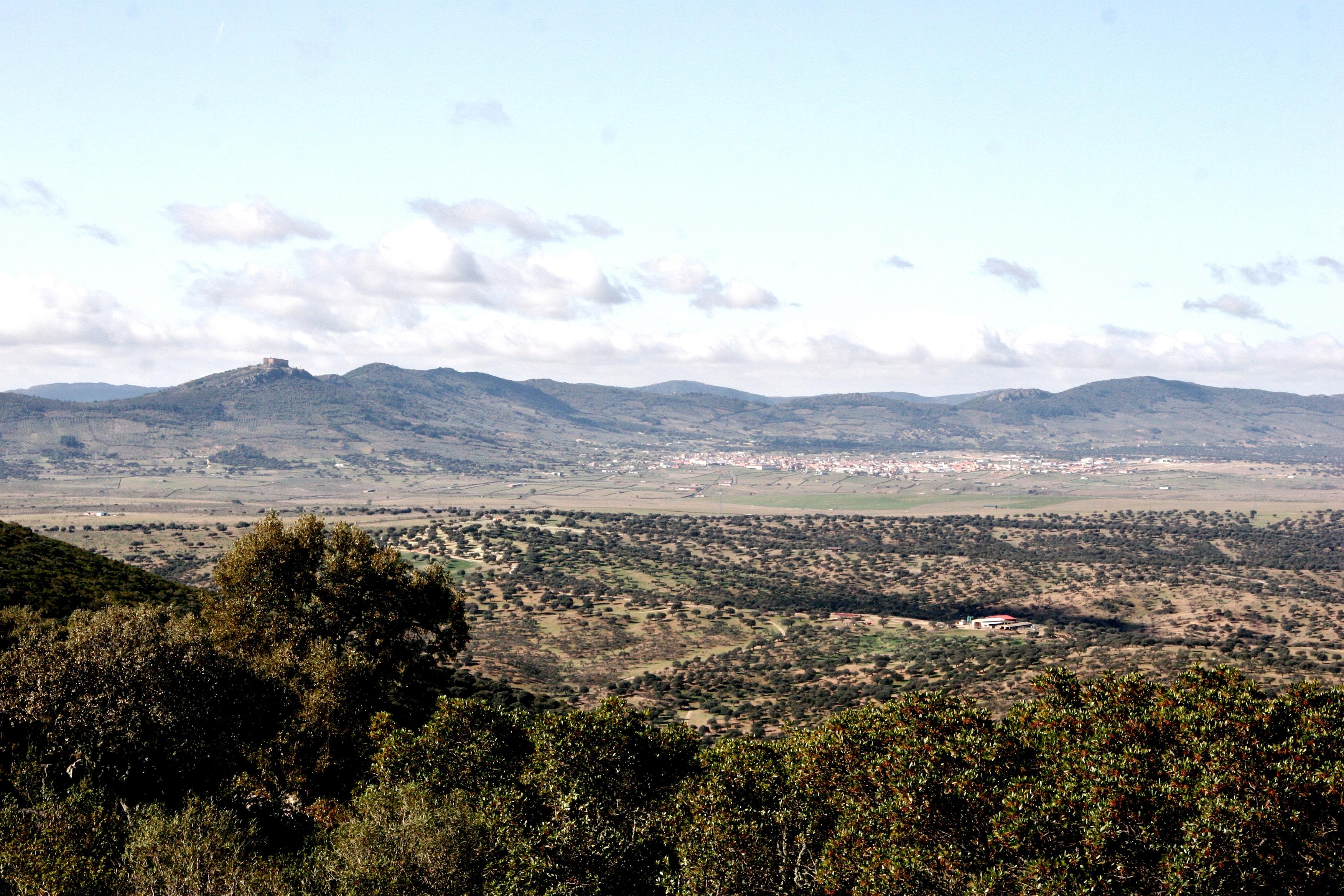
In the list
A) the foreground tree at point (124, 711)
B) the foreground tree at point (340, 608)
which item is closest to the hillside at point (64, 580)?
the foreground tree at point (340, 608)

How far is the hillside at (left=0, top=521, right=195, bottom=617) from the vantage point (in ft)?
125

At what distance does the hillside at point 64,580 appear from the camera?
38.2 meters

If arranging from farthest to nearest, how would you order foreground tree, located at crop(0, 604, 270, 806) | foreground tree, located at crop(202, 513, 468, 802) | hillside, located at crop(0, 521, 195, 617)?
hillside, located at crop(0, 521, 195, 617)
foreground tree, located at crop(202, 513, 468, 802)
foreground tree, located at crop(0, 604, 270, 806)

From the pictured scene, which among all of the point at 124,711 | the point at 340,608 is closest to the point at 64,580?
the point at 340,608

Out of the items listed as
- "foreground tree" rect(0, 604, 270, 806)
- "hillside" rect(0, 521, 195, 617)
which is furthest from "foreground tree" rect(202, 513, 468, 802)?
"hillside" rect(0, 521, 195, 617)

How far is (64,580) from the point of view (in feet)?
139

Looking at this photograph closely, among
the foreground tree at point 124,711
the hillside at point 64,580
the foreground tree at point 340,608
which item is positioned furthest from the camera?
the hillside at point 64,580

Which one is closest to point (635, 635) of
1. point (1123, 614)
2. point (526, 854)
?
point (1123, 614)

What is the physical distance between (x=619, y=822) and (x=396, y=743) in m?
6.31

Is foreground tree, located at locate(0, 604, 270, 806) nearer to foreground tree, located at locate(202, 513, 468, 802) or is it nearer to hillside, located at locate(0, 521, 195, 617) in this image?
foreground tree, located at locate(202, 513, 468, 802)

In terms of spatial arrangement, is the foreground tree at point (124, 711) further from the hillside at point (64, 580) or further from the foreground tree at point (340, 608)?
the hillside at point (64, 580)

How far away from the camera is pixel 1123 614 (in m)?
93.3

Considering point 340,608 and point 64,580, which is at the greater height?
point 340,608

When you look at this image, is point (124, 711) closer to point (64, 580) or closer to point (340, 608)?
point (340, 608)
